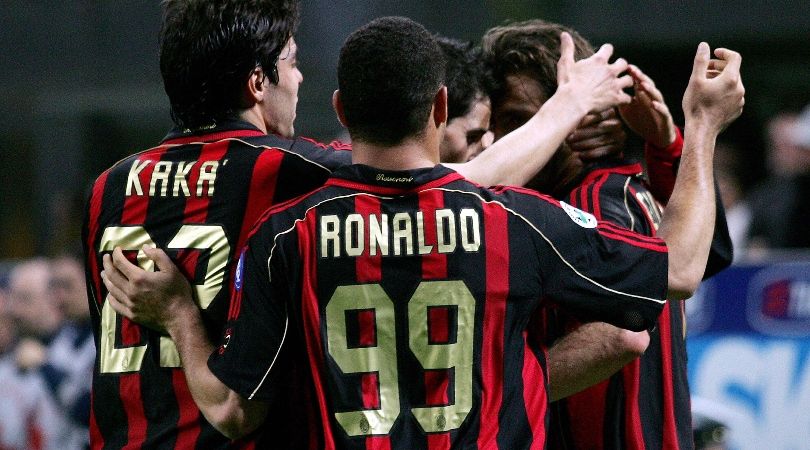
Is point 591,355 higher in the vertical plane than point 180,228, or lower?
lower

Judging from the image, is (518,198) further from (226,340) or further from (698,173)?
(226,340)

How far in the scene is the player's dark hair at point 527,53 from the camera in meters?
3.86

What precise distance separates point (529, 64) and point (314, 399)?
141 cm

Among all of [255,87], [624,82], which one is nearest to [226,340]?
[255,87]

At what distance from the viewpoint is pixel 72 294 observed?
Result: 8.70 metres

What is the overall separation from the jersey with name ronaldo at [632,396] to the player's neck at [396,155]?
67cm

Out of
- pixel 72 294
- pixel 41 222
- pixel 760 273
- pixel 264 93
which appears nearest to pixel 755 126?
pixel 760 273

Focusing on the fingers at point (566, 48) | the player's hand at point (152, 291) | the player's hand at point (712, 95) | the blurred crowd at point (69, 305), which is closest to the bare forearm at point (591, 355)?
the player's hand at point (712, 95)

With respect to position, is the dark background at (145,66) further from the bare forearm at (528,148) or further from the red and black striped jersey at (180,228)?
the red and black striped jersey at (180,228)

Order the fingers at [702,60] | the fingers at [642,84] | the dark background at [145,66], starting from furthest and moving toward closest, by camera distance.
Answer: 1. the dark background at [145,66]
2. the fingers at [642,84]
3. the fingers at [702,60]

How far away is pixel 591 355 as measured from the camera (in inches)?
126

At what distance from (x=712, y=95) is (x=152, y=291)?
1484mm

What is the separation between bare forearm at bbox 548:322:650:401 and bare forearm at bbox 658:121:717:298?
20 cm

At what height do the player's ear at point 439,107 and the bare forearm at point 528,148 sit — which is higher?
the player's ear at point 439,107
